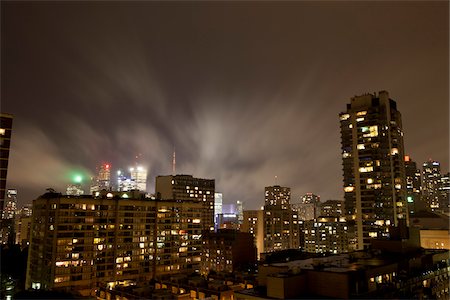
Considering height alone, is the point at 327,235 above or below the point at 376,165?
below

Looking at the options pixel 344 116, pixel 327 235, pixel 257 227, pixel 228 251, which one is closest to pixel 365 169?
pixel 344 116

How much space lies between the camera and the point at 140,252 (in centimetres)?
10425

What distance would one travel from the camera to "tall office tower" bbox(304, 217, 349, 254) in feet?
594

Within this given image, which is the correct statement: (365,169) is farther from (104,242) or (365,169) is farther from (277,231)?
(104,242)

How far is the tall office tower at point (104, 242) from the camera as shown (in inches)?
3519

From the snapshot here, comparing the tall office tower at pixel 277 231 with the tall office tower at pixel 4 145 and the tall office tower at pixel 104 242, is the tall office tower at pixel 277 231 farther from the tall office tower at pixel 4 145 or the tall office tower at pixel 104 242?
the tall office tower at pixel 4 145

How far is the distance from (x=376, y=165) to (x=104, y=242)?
87.9m

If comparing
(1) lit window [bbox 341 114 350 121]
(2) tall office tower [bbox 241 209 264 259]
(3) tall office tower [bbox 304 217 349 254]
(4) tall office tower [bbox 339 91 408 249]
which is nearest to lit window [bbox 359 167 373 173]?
(4) tall office tower [bbox 339 91 408 249]

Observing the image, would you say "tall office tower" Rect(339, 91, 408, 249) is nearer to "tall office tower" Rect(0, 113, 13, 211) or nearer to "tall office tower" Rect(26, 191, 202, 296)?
"tall office tower" Rect(26, 191, 202, 296)

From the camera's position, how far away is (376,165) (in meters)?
121

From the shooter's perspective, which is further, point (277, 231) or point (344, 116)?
point (277, 231)

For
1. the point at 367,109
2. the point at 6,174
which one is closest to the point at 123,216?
the point at 6,174

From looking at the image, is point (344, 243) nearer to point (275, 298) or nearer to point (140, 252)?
point (140, 252)

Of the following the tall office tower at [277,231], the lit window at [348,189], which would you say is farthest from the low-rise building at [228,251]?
the tall office tower at [277,231]
